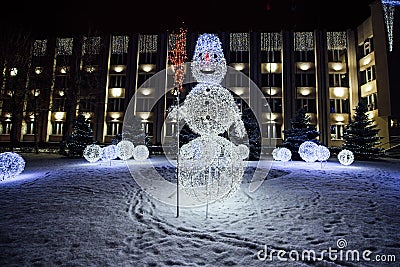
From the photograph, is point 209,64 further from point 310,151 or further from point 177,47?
point 177,47

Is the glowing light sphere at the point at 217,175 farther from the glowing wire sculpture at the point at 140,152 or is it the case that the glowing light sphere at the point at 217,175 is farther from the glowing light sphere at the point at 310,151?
the glowing wire sculpture at the point at 140,152

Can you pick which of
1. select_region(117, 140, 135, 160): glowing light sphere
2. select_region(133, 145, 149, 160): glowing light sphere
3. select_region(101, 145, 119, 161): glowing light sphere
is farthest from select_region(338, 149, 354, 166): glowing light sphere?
select_region(101, 145, 119, 161): glowing light sphere

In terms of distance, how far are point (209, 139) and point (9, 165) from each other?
7426 millimetres

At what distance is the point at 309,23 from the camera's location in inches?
1088

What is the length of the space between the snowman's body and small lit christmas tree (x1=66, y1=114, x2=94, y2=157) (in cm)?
1130

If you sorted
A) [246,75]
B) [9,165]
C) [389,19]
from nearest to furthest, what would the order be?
1. [9,165]
2. [389,19]
3. [246,75]

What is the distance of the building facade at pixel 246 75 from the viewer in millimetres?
27000

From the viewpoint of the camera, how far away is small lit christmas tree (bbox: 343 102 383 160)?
1683cm

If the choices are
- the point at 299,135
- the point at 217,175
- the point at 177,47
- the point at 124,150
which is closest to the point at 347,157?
the point at 299,135

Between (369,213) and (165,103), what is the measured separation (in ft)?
86.4

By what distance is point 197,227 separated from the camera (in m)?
4.88

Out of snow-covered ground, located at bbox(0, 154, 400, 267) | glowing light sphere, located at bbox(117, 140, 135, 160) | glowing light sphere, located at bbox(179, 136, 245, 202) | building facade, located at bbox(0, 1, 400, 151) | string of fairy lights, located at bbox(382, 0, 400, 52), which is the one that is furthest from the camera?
building facade, located at bbox(0, 1, 400, 151)

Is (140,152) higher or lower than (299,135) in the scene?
lower

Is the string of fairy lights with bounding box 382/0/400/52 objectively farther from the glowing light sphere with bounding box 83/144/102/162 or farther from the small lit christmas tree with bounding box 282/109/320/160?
the glowing light sphere with bounding box 83/144/102/162
